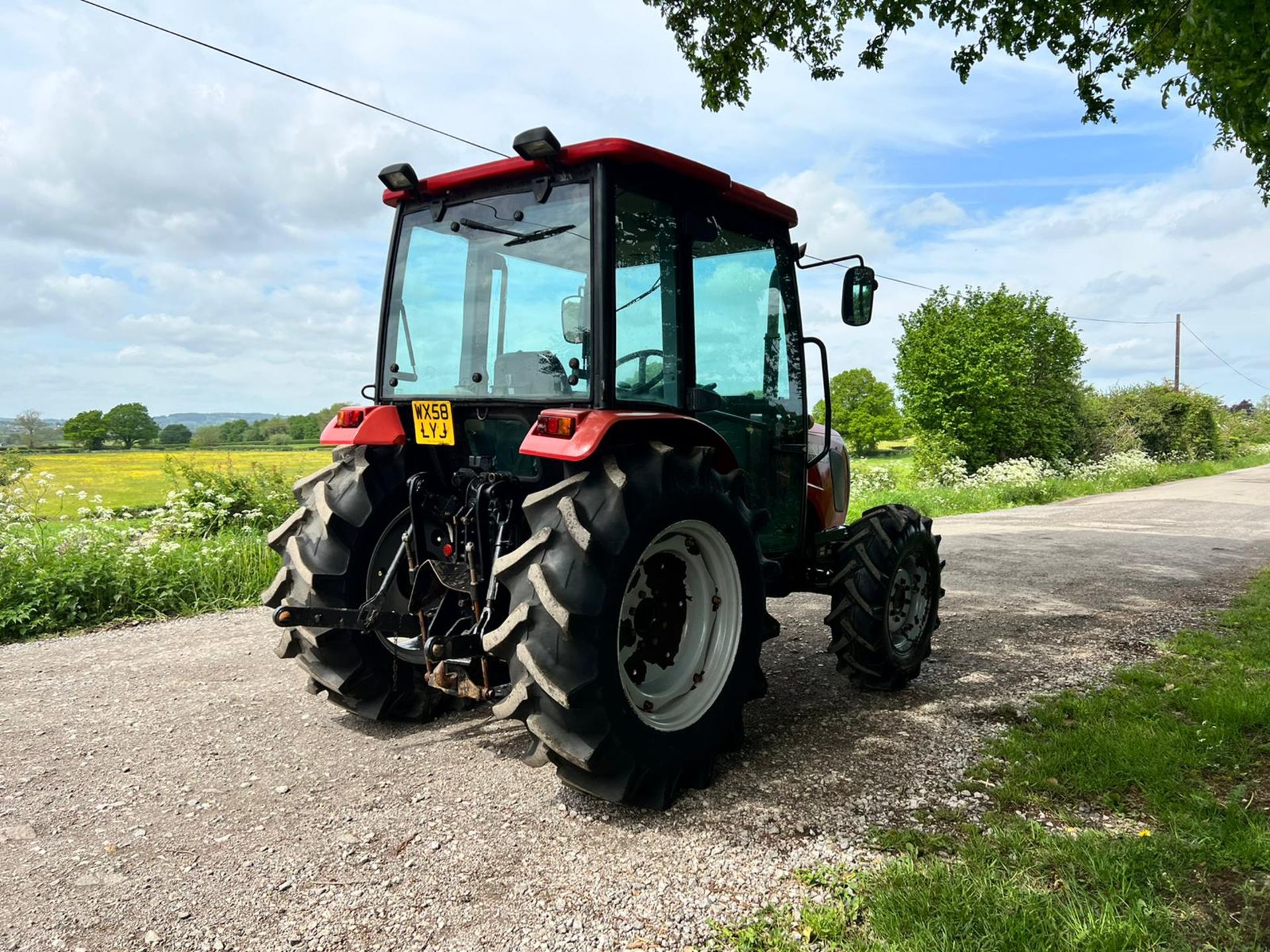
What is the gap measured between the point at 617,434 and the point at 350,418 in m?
1.52

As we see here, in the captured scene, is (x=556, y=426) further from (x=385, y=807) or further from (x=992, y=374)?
(x=992, y=374)

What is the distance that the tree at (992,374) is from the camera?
82.7 feet

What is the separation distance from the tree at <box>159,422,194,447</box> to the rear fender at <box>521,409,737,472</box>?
10656 mm

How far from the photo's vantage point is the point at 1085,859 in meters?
2.78

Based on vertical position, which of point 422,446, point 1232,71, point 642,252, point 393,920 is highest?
point 1232,71

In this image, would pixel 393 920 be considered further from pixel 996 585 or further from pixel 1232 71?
pixel 996 585

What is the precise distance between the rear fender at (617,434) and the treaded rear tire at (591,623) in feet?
0.31

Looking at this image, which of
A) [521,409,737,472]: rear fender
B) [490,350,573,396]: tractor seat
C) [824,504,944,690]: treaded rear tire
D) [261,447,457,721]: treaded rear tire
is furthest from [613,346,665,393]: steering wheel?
[824,504,944,690]: treaded rear tire

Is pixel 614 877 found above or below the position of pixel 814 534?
below

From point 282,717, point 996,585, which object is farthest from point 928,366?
point 282,717

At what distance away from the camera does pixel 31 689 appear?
4.68 meters

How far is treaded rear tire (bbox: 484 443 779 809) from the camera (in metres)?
2.94

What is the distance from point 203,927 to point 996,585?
24.2ft

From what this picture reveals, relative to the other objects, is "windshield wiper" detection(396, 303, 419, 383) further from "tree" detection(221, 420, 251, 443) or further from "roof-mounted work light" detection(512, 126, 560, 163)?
"tree" detection(221, 420, 251, 443)
